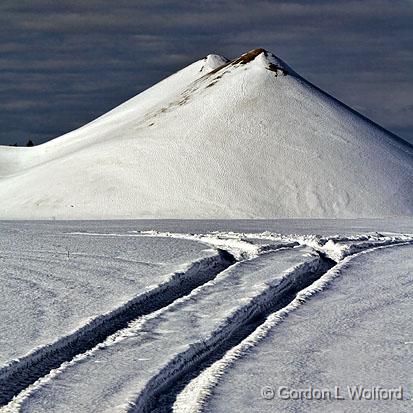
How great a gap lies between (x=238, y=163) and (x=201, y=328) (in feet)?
76.0

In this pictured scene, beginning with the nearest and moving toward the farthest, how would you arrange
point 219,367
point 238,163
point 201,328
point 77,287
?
point 219,367 < point 201,328 < point 77,287 < point 238,163

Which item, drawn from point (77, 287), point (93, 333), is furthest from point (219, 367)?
point (77, 287)

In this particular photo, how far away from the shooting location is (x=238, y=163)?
31172mm

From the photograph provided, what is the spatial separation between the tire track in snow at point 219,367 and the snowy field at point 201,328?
15mm

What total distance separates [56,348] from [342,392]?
224 centimetres

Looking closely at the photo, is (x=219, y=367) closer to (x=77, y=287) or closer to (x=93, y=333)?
(x=93, y=333)

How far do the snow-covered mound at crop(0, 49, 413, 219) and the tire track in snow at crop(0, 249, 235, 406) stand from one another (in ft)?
53.4

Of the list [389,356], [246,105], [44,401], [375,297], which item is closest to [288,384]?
[389,356]

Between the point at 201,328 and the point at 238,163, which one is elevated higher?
the point at 238,163

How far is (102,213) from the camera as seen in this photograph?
28281mm

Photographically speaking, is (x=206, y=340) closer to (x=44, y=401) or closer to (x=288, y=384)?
(x=288, y=384)

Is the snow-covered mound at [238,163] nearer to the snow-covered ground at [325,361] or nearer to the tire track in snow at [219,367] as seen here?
the tire track in snow at [219,367]

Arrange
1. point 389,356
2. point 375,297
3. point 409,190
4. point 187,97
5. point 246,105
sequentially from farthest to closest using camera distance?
point 187,97, point 246,105, point 409,190, point 375,297, point 389,356

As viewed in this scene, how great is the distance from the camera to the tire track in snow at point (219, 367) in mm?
6191
